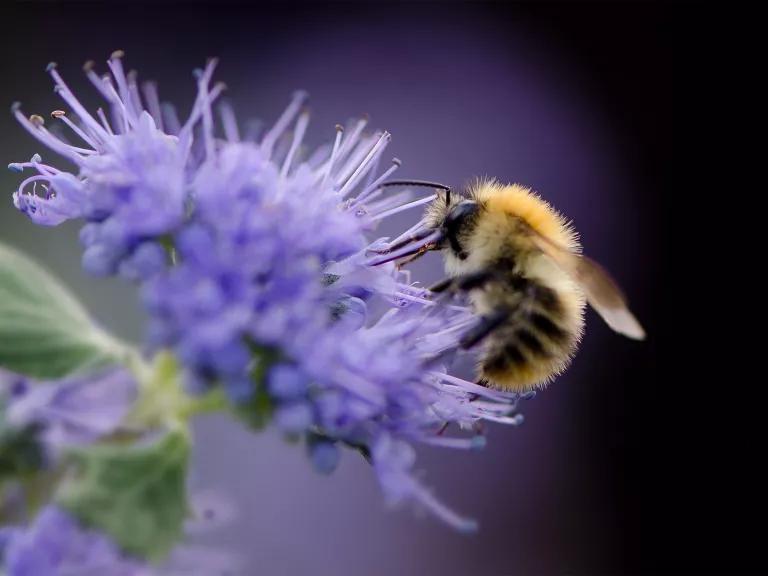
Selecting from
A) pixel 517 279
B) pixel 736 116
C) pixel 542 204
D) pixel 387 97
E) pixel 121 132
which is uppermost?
pixel 736 116

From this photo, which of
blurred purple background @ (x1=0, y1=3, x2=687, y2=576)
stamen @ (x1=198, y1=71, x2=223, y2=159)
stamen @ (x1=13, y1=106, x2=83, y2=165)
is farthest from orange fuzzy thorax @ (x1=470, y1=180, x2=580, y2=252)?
blurred purple background @ (x1=0, y1=3, x2=687, y2=576)

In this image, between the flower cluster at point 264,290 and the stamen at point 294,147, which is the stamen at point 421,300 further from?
the stamen at point 294,147

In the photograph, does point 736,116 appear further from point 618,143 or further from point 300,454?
point 300,454

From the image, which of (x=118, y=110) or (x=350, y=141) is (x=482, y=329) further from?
(x=118, y=110)

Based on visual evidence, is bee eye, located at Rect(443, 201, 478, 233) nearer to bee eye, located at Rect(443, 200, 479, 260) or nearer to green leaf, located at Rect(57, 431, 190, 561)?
bee eye, located at Rect(443, 200, 479, 260)

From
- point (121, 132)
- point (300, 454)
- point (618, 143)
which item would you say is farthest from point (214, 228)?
point (618, 143)

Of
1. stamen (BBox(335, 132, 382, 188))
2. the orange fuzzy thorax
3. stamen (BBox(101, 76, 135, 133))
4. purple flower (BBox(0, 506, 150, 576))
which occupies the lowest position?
purple flower (BBox(0, 506, 150, 576))
